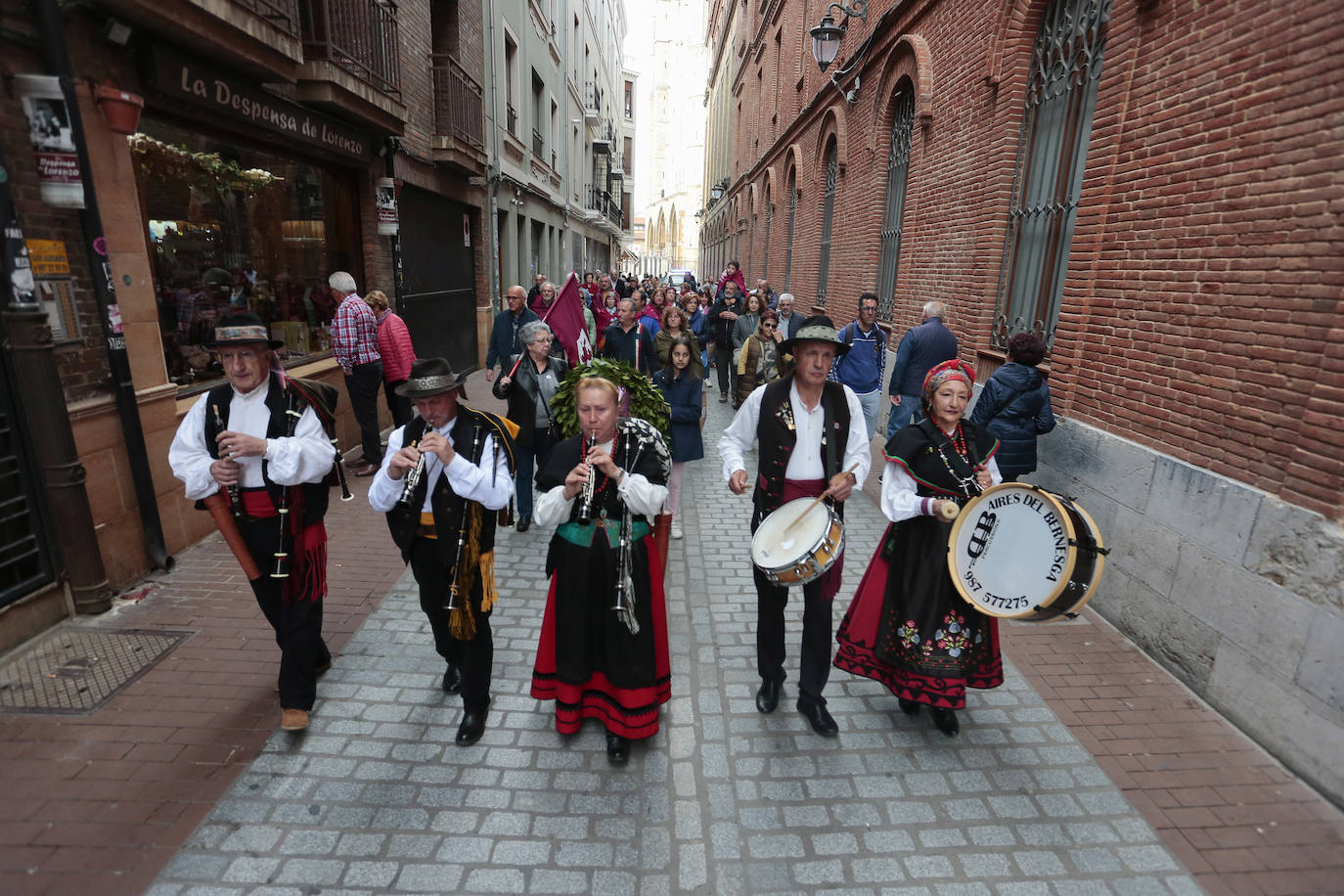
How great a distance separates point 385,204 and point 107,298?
16.4 feet

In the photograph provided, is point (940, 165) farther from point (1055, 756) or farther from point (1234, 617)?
point (1055, 756)

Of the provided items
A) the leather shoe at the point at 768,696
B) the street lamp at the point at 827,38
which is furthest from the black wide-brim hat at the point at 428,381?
the street lamp at the point at 827,38

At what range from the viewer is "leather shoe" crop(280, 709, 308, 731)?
11.5 feet

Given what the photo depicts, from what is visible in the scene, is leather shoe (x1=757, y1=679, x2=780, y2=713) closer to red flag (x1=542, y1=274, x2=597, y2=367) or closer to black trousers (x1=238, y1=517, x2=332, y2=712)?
black trousers (x1=238, y1=517, x2=332, y2=712)

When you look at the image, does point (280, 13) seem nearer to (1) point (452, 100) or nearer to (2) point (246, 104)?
(2) point (246, 104)

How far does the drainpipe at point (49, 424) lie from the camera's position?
4062 millimetres

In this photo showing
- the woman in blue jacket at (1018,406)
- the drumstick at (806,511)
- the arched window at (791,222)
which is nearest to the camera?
the drumstick at (806,511)

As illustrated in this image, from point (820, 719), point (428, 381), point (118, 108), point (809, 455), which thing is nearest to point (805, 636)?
point (820, 719)

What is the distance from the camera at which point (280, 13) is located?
6133mm

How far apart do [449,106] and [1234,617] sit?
38.2 feet

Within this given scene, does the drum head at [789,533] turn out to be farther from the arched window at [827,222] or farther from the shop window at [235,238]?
the arched window at [827,222]

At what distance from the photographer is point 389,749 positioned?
347cm

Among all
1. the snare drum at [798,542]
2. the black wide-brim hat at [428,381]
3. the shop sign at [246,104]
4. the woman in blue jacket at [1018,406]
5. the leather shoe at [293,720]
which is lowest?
the leather shoe at [293,720]

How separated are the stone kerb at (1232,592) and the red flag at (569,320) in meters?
4.06
